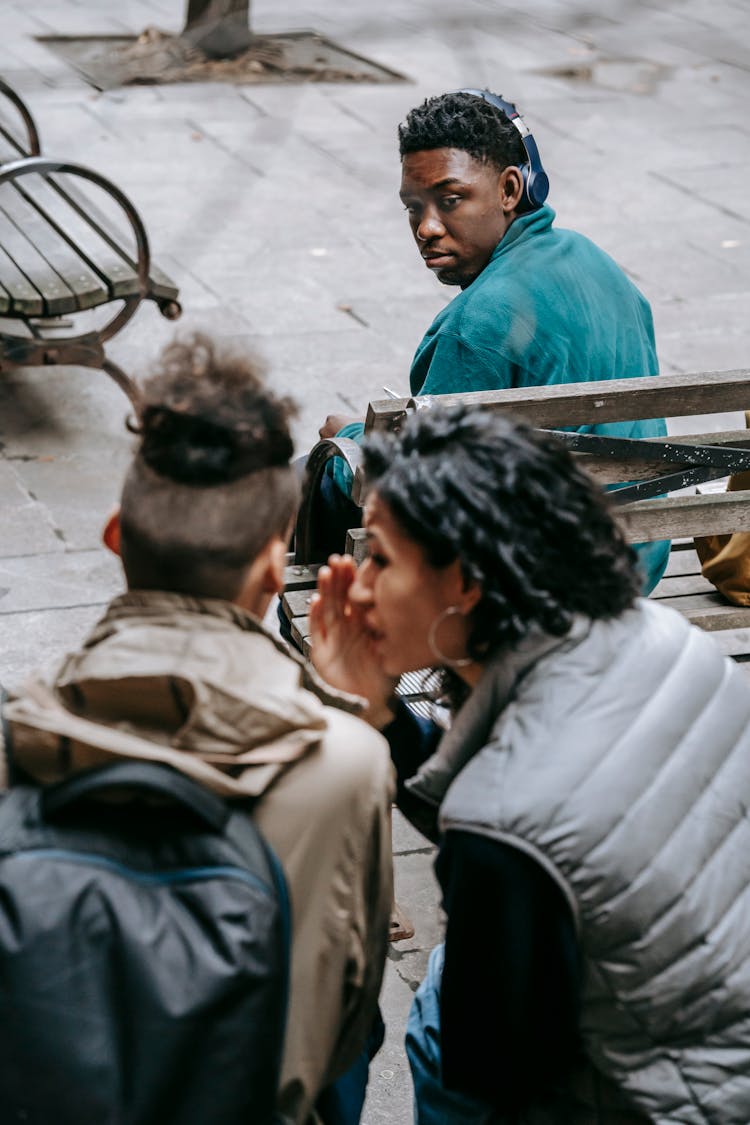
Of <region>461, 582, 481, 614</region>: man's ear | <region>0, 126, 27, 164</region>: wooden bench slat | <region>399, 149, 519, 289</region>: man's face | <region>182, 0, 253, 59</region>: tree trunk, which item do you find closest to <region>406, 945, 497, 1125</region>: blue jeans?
<region>461, 582, 481, 614</region>: man's ear

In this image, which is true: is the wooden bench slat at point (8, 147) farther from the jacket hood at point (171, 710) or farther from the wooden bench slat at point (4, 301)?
the jacket hood at point (171, 710)

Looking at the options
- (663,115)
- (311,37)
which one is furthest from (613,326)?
(311,37)

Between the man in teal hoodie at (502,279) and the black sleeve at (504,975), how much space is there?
1.73m

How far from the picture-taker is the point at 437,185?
3.74 m

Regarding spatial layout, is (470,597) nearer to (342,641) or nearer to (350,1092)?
(342,641)

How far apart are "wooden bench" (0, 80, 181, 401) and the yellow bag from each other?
263cm

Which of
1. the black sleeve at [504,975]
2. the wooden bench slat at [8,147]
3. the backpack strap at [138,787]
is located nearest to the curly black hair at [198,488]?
the backpack strap at [138,787]

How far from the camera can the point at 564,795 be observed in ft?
6.12

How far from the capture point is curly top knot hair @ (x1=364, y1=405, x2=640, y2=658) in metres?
1.98

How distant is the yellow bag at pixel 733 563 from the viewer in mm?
3758

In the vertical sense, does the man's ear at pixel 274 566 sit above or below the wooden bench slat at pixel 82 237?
above

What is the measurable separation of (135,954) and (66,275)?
4598 mm

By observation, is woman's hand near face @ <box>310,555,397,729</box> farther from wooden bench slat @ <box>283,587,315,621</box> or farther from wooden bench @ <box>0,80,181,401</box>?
wooden bench @ <box>0,80,181,401</box>

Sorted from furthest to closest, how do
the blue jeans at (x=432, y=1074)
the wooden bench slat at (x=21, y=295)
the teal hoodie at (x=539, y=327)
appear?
1. the wooden bench slat at (x=21, y=295)
2. the teal hoodie at (x=539, y=327)
3. the blue jeans at (x=432, y=1074)
